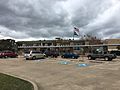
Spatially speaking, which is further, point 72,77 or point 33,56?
point 33,56

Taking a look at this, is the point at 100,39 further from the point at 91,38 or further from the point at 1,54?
the point at 1,54

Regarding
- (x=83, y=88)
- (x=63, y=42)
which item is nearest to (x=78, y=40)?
(x=63, y=42)

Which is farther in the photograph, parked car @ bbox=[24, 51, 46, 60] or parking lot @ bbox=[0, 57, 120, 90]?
parked car @ bbox=[24, 51, 46, 60]

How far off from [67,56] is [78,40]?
46951mm

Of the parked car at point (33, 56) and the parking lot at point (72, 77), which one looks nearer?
the parking lot at point (72, 77)

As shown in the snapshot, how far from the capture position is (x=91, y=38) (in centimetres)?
10175

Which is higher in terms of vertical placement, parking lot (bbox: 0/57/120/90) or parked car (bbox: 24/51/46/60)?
parked car (bbox: 24/51/46/60)

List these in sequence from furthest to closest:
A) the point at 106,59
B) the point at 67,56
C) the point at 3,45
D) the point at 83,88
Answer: the point at 3,45 < the point at 67,56 < the point at 106,59 < the point at 83,88

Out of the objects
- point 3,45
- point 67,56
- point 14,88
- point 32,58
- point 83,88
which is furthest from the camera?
point 3,45

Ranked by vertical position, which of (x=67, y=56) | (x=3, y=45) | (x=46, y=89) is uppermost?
(x=3, y=45)

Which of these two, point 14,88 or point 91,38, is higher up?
point 91,38

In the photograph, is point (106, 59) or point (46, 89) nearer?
point (46, 89)

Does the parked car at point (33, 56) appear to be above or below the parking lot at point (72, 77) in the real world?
above

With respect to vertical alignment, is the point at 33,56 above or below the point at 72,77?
above
